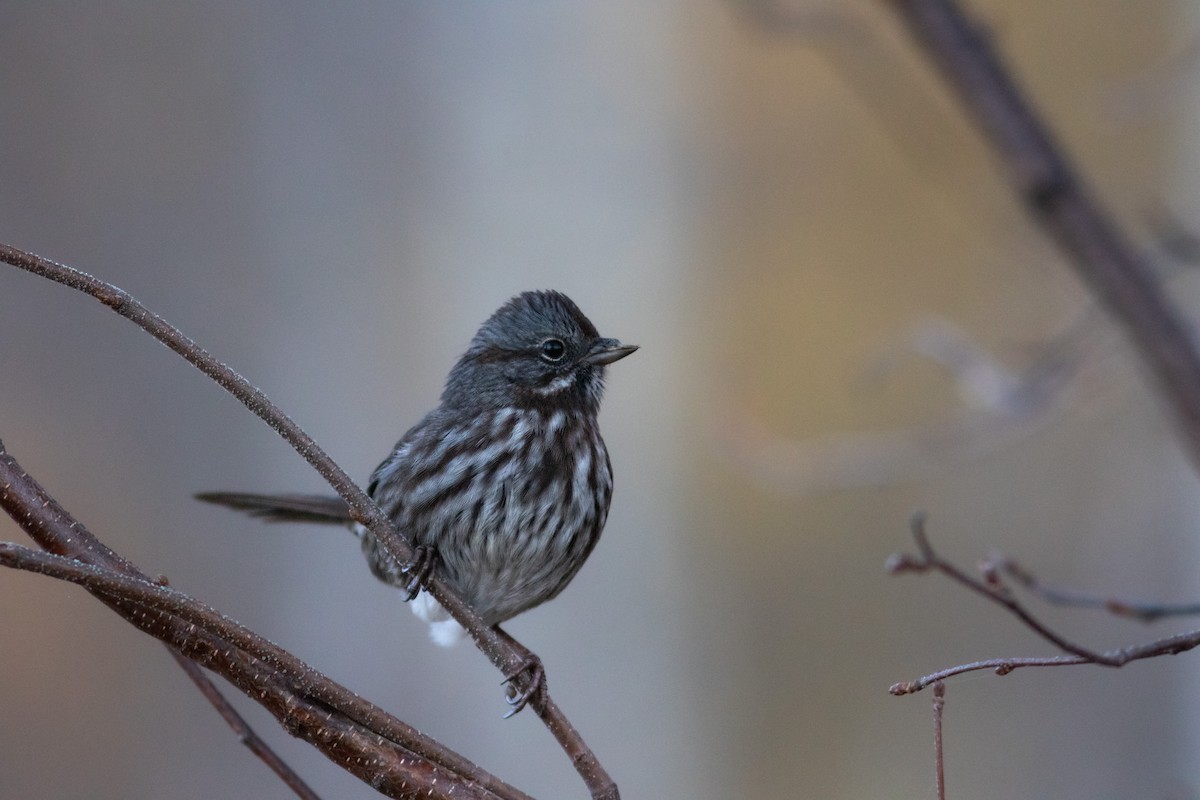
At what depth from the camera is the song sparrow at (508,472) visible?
2.62m

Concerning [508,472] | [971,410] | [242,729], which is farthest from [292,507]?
[971,410]

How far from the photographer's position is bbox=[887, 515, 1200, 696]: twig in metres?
1.19

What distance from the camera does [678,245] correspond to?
20.4 ft

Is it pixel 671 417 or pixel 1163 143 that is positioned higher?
Result: pixel 1163 143

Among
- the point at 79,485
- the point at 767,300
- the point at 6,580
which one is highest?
the point at 767,300

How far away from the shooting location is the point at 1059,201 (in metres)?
1.19

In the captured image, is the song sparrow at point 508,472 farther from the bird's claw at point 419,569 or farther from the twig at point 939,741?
the twig at point 939,741

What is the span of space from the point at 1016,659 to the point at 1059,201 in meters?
0.49

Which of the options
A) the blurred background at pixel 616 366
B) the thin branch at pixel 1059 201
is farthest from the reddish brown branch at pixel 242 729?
the blurred background at pixel 616 366

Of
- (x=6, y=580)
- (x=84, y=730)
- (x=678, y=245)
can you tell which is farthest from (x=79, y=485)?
(x=678, y=245)

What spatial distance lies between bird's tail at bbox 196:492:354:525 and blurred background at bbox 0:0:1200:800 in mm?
1459

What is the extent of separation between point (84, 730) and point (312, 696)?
3533 millimetres

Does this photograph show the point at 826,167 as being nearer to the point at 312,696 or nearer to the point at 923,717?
the point at 923,717

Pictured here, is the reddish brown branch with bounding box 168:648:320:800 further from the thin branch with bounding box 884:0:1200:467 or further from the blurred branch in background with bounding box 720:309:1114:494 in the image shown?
the blurred branch in background with bounding box 720:309:1114:494
